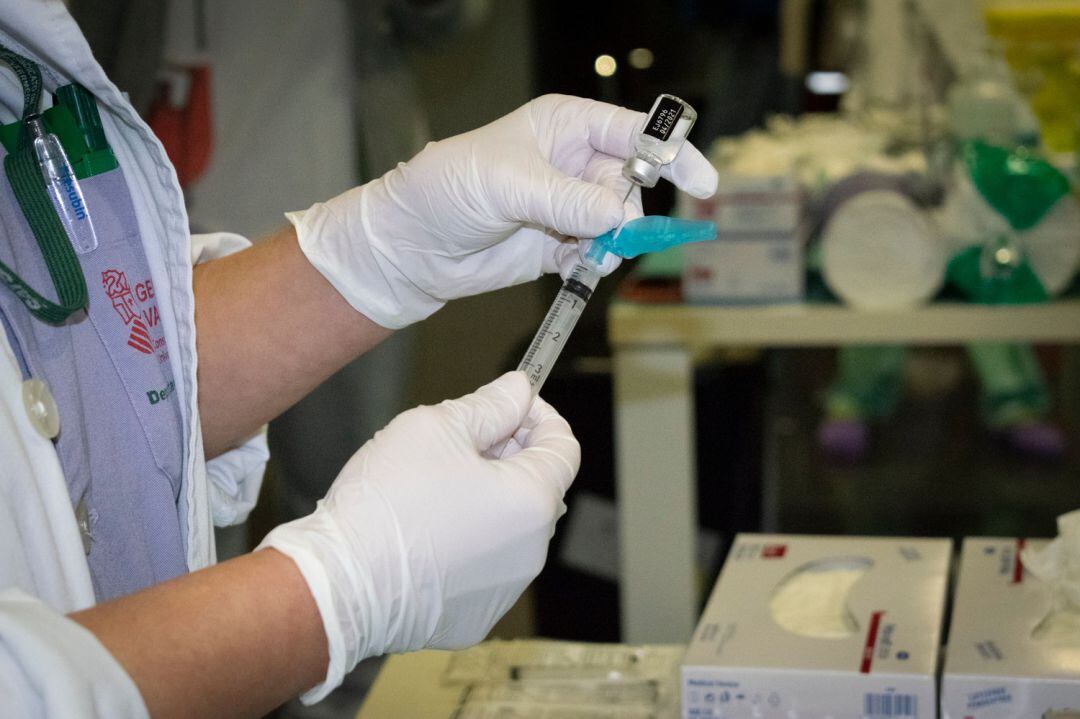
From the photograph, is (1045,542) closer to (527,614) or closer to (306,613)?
(306,613)

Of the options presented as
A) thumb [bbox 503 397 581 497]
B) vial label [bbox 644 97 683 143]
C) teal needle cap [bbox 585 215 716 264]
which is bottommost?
thumb [bbox 503 397 581 497]

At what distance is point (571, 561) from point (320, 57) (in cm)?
93

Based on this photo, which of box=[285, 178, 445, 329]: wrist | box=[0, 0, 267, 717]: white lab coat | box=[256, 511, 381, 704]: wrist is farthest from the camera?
box=[285, 178, 445, 329]: wrist

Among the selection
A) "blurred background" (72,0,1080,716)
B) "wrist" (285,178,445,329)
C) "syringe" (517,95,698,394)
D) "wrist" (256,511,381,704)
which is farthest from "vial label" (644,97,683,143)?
"blurred background" (72,0,1080,716)

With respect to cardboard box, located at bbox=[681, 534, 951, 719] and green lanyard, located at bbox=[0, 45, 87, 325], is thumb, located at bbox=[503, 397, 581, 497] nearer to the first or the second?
cardboard box, located at bbox=[681, 534, 951, 719]

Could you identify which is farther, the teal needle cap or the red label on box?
the red label on box

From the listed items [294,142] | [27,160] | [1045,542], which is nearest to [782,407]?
[294,142]

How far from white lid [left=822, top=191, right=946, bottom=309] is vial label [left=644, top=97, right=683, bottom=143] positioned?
0.83 m

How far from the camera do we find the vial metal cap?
30.7 inches

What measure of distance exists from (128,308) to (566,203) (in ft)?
1.04

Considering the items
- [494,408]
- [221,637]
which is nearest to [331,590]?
[221,637]

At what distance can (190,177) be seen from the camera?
1.72 meters

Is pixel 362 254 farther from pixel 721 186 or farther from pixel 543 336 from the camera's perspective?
pixel 721 186

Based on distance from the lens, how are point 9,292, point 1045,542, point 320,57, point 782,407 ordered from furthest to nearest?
point 782,407 → point 320,57 → point 1045,542 → point 9,292
